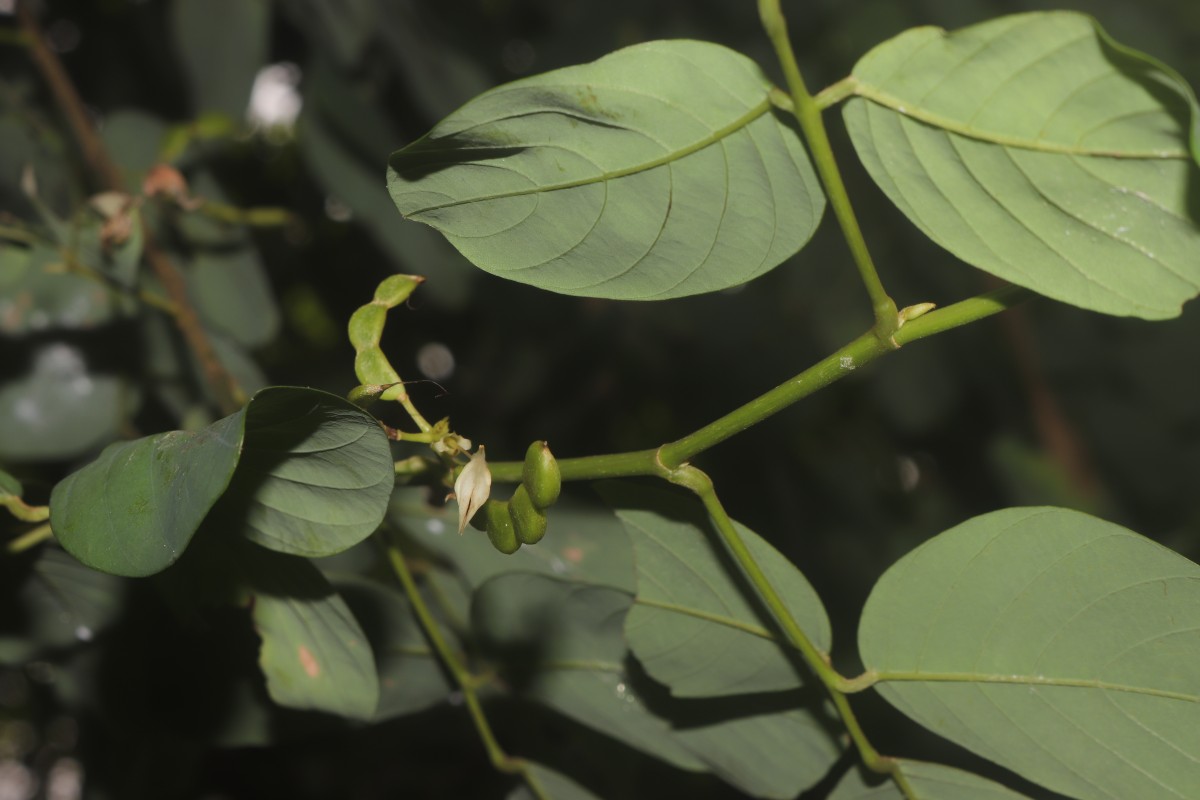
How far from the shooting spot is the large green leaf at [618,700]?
2.04ft

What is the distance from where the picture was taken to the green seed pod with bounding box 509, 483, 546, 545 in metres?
0.43

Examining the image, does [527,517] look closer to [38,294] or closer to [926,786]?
[926,786]

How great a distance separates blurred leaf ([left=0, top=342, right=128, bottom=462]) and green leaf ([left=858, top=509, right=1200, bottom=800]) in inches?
27.0

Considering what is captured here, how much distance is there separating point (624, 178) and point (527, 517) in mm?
172

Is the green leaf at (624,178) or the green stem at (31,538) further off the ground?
the green leaf at (624,178)

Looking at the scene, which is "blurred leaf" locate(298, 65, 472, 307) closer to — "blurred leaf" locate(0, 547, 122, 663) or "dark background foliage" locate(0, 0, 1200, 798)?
"dark background foliage" locate(0, 0, 1200, 798)

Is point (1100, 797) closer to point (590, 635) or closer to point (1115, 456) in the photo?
point (590, 635)

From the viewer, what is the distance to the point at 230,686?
70cm

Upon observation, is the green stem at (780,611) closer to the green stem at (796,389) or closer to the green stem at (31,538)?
the green stem at (796,389)

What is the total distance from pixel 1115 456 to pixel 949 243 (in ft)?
4.12

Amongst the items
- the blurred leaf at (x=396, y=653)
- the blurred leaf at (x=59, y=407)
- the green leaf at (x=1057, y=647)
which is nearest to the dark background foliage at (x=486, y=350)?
the blurred leaf at (x=59, y=407)

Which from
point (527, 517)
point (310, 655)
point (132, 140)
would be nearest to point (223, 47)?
point (132, 140)

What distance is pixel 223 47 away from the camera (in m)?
1.12

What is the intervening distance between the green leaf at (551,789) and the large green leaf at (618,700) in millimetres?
57
